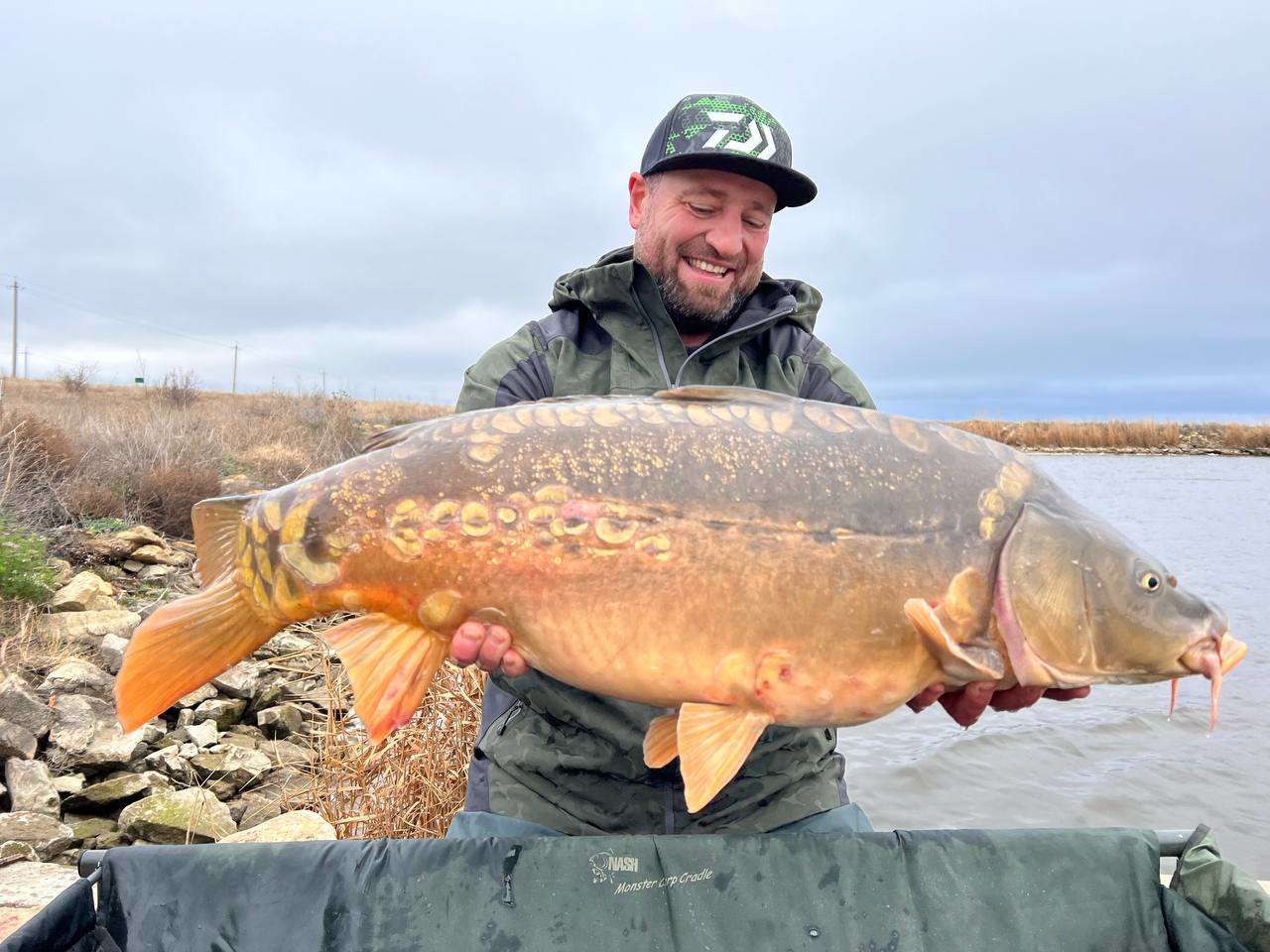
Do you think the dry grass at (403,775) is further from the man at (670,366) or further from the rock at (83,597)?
the rock at (83,597)

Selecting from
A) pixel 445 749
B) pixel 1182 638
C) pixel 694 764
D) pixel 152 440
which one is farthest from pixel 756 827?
pixel 152 440

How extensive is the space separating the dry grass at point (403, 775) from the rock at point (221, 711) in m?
1.46

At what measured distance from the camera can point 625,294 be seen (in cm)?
273

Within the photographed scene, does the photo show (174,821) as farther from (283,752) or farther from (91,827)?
(283,752)

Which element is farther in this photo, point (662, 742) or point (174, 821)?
point (174, 821)

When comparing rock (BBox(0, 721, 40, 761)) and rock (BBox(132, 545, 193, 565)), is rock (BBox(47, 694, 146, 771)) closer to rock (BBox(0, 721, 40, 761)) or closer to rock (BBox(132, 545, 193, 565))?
rock (BBox(0, 721, 40, 761))

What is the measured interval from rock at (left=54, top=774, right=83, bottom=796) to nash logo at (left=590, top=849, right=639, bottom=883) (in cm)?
295

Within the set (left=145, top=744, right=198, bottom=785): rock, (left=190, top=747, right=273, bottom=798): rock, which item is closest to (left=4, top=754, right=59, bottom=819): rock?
(left=145, top=744, right=198, bottom=785): rock

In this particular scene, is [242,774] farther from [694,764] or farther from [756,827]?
[694,764]

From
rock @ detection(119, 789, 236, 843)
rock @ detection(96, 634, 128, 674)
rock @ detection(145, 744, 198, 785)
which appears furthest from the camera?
rock @ detection(96, 634, 128, 674)

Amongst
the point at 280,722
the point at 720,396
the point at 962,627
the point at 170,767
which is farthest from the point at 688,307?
the point at 280,722

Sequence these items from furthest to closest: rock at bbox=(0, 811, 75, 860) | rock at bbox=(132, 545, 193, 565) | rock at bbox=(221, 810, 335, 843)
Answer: rock at bbox=(132, 545, 193, 565) → rock at bbox=(0, 811, 75, 860) → rock at bbox=(221, 810, 335, 843)

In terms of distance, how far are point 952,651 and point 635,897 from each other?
88 cm

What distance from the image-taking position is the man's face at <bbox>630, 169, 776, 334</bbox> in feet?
8.82
